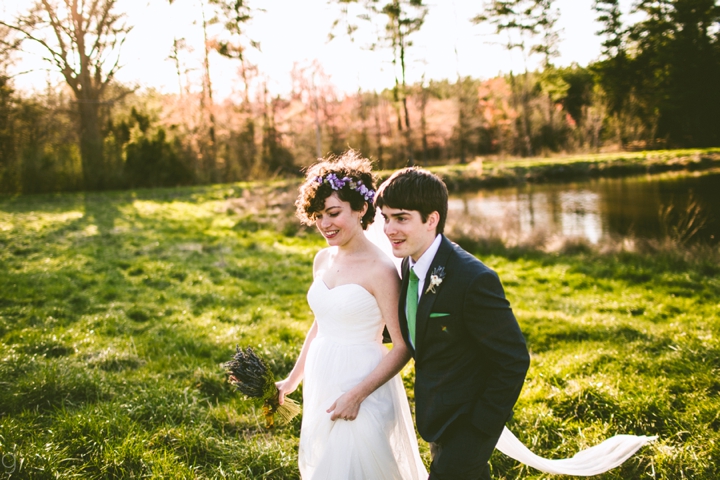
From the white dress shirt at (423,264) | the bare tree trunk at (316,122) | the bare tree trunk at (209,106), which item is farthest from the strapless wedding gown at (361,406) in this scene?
the bare tree trunk at (316,122)

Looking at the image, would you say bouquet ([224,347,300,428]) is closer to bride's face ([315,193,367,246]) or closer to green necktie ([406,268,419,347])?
bride's face ([315,193,367,246])

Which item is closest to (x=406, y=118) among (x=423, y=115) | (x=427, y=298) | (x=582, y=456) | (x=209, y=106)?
(x=423, y=115)

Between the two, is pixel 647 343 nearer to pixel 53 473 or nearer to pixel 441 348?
pixel 441 348

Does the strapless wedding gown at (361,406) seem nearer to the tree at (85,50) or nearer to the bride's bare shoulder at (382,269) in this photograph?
the bride's bare shoulder at (382,269)

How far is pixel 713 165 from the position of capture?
23.4 m

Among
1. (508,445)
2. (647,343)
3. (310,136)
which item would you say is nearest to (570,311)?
(647,343)

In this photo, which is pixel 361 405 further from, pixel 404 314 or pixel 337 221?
pixel 337 221

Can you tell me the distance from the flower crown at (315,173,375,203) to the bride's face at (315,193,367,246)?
0.20 ft

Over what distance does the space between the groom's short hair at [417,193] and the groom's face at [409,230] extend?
23 millimetres

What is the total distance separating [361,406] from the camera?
2.21 meters

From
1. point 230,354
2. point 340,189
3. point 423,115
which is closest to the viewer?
point 340,189

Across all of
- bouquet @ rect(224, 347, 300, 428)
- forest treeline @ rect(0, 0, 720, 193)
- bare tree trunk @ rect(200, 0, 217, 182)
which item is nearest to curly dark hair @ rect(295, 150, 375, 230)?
bouquet @ rect(224, 347, 300, 428)

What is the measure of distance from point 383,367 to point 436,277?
55 cm

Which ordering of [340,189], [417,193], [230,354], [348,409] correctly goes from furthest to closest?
[230,354], [340,189], [348,409], [417,193]
